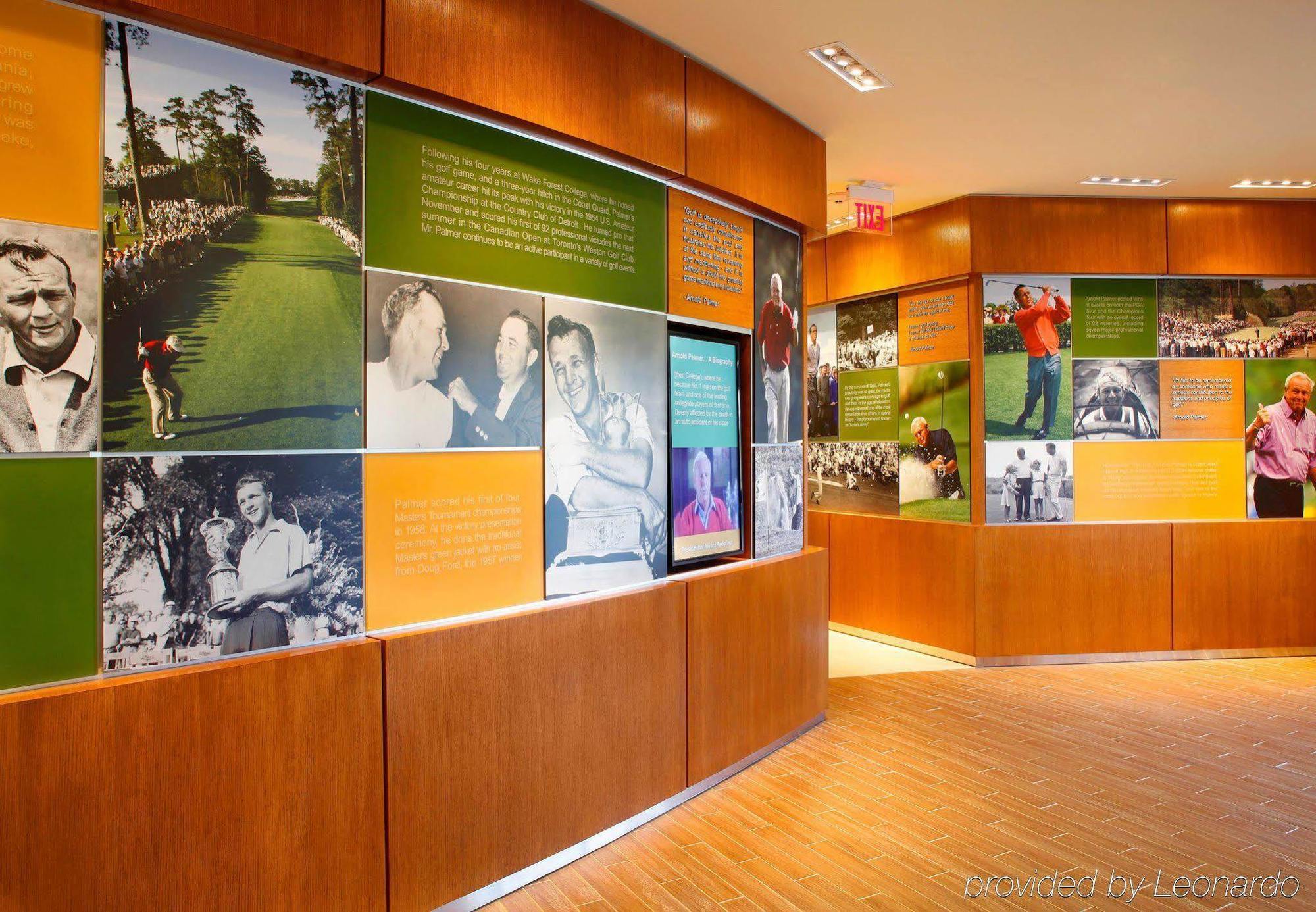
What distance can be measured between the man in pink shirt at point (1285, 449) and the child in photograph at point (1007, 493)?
7.19 feet

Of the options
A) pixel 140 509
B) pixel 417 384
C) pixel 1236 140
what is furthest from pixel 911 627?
pixel 140 509

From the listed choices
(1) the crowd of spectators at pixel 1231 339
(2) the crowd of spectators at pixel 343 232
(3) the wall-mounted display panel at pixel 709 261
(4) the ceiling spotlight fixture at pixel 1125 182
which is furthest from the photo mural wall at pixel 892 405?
(2) the crowd of spectators at pixel 343 232

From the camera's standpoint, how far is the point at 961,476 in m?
6.89

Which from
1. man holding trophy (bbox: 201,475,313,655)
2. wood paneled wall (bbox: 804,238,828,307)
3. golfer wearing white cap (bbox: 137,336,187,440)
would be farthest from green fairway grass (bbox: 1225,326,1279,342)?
golfer wearing white cap (bbox: 137,336,187,440)

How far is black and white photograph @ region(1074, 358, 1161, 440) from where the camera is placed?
6.93 m

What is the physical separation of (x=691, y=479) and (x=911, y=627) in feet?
12.8

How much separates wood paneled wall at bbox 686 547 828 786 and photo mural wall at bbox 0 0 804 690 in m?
0.53

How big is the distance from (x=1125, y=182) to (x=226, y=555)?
22.9 ft

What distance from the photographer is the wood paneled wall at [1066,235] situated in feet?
22.3

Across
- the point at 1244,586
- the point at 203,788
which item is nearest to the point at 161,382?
the point at 203,788

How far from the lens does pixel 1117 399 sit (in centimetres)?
695

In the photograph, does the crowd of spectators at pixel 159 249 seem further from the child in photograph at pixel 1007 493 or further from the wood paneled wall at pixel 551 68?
the child in photograph at pixel 1007 493

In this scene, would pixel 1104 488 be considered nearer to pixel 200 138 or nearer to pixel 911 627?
pixel 911 627

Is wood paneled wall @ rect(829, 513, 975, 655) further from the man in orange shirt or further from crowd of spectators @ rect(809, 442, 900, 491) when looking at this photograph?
the man in orange shirt
